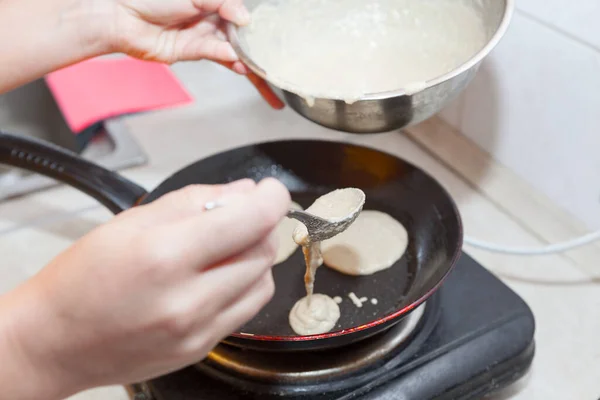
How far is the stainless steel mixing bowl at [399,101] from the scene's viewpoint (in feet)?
1.90

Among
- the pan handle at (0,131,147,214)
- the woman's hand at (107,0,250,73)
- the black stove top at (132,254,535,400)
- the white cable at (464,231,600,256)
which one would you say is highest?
the woman's hand at (107,0,250,73)

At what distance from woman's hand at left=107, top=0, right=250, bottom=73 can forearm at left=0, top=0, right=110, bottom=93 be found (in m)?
0.03

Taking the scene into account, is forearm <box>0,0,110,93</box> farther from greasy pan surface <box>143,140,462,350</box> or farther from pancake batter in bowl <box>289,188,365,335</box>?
pancake batter in bowl <box>289,188,365,335</box>

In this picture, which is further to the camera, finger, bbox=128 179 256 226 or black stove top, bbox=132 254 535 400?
black stove top, bbox=132 254 535 400

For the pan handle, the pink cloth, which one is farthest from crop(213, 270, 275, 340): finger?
the pink cloth

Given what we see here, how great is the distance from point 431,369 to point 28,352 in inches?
15.0

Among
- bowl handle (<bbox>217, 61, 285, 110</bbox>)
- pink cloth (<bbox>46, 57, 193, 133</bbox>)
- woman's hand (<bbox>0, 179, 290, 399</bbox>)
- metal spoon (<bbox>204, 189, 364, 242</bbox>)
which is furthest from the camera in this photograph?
pink cloth (<bbox>46, 57, 193, 133</bbox>)

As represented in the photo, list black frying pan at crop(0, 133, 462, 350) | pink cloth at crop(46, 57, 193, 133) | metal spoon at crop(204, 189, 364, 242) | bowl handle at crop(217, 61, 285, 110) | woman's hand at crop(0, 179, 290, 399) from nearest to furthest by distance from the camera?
woman's hand at crop(0, 179, 290, 399), metal spoon at crop(204, 189, 364, 242), black frying pan at crop(0, 133, 462, 350), bowl handle at crop(217, 61, 285, 110), pink cloth at crop(46, 57, 193, 133)

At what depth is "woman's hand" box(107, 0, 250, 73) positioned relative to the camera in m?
0.73

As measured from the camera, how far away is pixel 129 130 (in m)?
1.11

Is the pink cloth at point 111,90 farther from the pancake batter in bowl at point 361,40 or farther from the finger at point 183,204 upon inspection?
the finger at point 183,204

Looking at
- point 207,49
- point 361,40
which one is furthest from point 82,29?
point 361,40

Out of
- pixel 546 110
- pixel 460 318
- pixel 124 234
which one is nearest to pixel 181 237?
pixel 124 234

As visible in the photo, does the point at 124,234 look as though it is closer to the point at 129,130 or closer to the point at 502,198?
the point at 502,198
